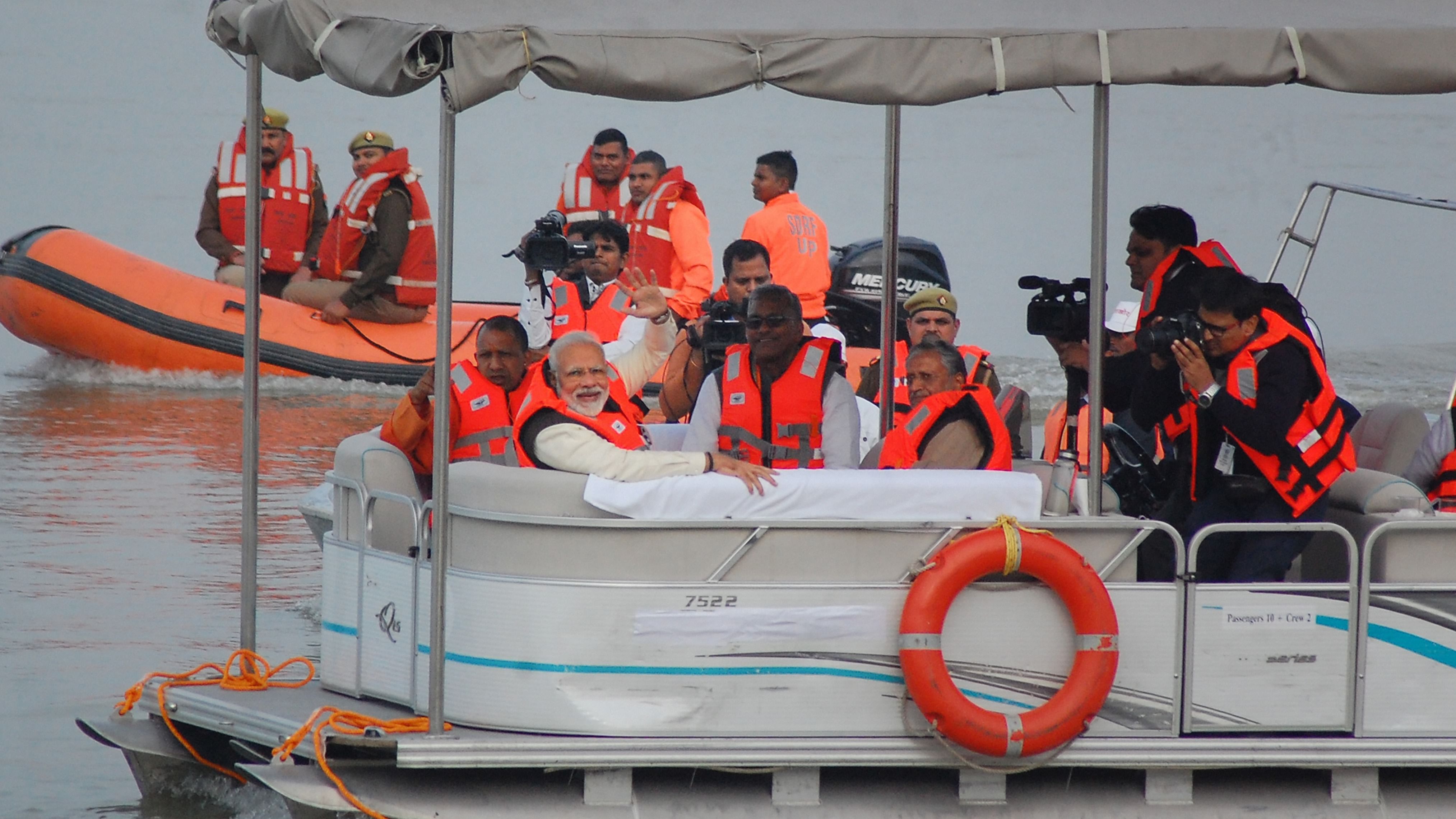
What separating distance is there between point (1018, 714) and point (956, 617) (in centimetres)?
27

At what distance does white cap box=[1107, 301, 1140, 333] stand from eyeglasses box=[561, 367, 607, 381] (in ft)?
7.50

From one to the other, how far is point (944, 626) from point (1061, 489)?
52 cm

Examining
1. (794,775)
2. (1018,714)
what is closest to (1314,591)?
(1018,714)

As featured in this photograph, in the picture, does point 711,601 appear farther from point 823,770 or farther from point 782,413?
point 782,413

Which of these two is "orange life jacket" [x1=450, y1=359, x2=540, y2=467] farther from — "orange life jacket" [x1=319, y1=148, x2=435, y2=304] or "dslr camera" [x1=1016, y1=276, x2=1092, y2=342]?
"orange life jacket" [x1=319, y1=148, x2=435, y2=304]

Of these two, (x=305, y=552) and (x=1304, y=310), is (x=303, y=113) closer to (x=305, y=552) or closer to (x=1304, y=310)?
(x=305, y=552)

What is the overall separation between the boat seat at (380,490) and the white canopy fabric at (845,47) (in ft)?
3.47

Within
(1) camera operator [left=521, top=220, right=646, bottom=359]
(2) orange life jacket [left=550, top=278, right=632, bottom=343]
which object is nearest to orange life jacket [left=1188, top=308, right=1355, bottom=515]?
(1) camera operator [left=521, top=220, right=646, bottom=359]

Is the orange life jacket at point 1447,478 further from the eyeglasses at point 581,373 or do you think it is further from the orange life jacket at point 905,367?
the eyeglasses at point 581,373

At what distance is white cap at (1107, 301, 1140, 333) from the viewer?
5.83 metres

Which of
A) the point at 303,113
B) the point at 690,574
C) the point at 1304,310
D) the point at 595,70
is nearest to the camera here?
the point at 595,70

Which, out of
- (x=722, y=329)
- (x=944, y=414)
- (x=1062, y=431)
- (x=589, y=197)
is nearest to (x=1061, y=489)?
(x=944, y=414)

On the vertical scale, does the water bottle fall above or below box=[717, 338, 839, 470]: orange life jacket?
below

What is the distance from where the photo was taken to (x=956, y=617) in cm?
389
